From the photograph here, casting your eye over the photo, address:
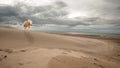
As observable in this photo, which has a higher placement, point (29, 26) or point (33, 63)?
point (29, 26)

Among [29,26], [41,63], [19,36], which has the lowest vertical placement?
[41,63]

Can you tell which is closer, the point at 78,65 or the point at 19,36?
the point at 78,65

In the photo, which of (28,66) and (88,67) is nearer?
(28,66)

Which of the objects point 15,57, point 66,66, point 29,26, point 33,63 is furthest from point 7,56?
point 29,26

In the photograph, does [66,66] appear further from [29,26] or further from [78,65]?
[29,26]

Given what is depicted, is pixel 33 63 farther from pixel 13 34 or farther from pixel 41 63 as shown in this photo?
pixel 13 34

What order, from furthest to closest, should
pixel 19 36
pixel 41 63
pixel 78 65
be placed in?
pixel 19 36 → pixel 78 65 → pixel 41 63

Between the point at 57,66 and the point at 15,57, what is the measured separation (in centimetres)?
157

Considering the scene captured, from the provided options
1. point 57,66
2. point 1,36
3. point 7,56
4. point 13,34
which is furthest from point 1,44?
point 57,66

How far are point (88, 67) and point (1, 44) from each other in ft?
15.5

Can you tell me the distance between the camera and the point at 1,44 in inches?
257

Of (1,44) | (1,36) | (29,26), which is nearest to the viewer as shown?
(1,44)

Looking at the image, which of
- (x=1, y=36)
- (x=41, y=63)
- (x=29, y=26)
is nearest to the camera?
(x=41, y=63)

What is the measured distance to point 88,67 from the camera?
4367 mm
